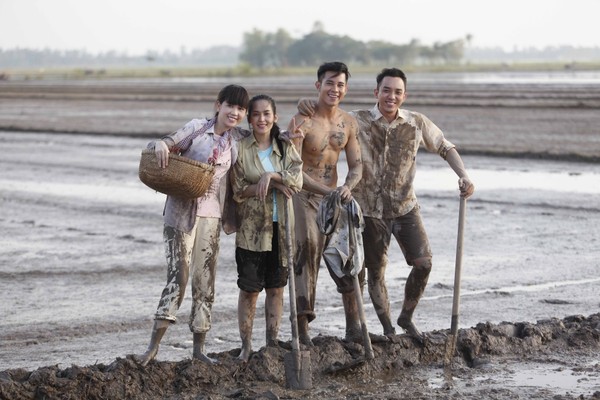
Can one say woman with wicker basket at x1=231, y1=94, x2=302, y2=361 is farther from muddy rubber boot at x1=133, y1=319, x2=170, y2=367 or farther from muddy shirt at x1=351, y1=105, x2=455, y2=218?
muddy shirt at x1=351, y1=105, x2=455, y2=218

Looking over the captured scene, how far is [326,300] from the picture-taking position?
10.3m

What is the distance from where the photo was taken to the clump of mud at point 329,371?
695cm

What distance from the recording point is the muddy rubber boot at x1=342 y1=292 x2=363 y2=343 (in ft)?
26.6

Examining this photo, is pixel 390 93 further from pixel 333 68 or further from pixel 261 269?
pixel 261 269

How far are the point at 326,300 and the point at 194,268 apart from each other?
3006mm

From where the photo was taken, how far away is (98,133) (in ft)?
109

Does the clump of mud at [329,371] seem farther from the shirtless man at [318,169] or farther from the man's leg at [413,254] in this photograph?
the shirtless man at [318,169]

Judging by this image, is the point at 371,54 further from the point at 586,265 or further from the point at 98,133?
the point at 586,265

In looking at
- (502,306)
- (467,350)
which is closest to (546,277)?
(502,306)

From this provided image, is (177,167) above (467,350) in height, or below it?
above

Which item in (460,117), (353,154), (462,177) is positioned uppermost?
(353,154)

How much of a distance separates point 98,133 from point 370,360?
26228 millimetres

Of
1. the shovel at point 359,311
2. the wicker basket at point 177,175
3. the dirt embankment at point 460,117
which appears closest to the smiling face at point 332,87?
the shovel at point 359,311

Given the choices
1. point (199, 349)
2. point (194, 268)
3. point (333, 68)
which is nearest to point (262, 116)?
point (333, 68)
